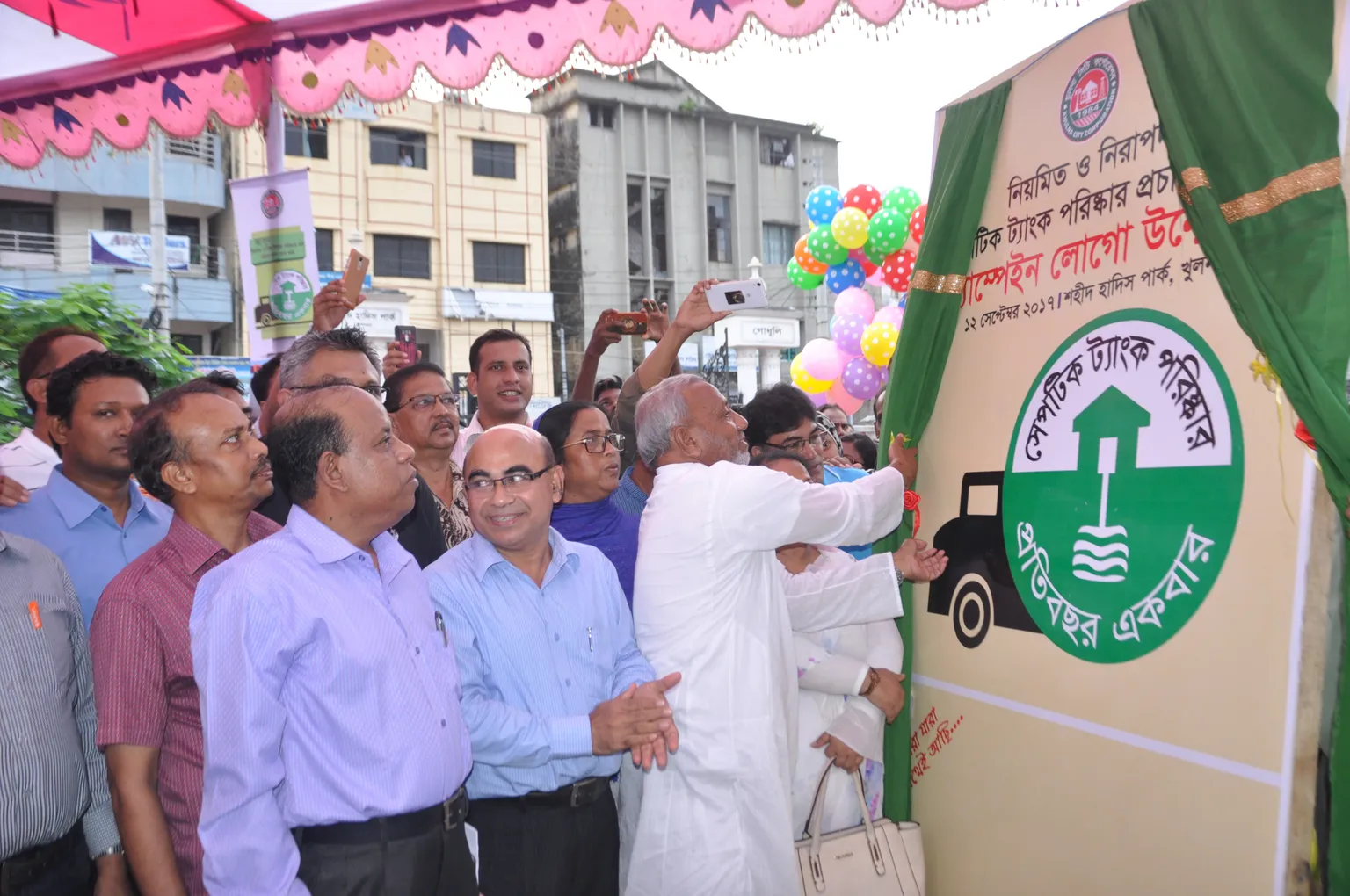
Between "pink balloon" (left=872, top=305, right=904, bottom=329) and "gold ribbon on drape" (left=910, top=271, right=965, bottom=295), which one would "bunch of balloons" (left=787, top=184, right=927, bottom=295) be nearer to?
"pink balloon" (left=872, top=305, right=904, bottom=329)

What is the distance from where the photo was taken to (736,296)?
3.36 meters

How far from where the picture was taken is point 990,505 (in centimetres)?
283

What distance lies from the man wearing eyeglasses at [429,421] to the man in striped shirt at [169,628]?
1.02m

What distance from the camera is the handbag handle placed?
2.67m

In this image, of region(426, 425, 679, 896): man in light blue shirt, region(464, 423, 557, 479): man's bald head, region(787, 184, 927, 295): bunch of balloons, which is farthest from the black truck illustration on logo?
region(787, 184, 927, 295): bunch of balloons

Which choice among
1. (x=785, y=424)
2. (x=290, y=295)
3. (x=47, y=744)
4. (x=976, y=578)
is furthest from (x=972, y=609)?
(x=290, y=295)

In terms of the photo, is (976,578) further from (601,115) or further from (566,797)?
(601,115)

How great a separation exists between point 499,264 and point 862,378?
14805 millimetres

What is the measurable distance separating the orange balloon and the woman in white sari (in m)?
4.44

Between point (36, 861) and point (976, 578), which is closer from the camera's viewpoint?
point (36, 861)

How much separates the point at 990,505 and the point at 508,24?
2.53m

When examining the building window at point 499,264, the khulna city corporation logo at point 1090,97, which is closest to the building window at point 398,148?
the building window at point 499,264

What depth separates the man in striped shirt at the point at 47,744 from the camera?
6.12ft

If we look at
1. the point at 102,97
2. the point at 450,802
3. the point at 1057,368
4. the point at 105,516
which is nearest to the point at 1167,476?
the point at 1057,368
